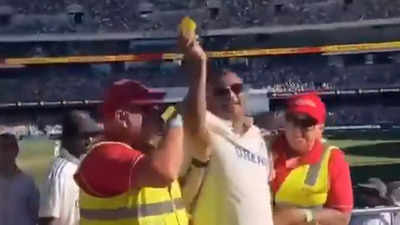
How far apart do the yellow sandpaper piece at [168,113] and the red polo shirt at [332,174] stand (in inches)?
26.6

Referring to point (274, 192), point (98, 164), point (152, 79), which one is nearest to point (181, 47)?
point (98, 164)

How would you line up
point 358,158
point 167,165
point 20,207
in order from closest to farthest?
1. point 167,165
2. point 20,207
3. point 358,158

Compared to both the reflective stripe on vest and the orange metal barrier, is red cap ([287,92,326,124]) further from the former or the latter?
the orange metal barrier

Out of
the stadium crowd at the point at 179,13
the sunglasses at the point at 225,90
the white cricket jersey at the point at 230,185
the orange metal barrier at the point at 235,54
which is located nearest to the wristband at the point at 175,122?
the white cricket jersey at the point at 230,185

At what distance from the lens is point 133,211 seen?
9.52ft

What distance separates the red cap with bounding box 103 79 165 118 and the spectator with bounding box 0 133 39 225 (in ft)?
5.55

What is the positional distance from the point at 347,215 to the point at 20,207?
1.68 metres

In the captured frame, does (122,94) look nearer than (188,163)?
Yes

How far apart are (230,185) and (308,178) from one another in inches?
19.6

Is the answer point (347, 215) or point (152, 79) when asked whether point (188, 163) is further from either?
point (152, 79)

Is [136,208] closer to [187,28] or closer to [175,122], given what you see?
[175,122]

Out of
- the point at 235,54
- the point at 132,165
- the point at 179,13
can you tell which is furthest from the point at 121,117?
the point at 179,13

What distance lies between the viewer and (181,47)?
9.43 feet

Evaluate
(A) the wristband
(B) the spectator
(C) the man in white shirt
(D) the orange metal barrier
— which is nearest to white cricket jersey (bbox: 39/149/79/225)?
(C) the man in white shirt
